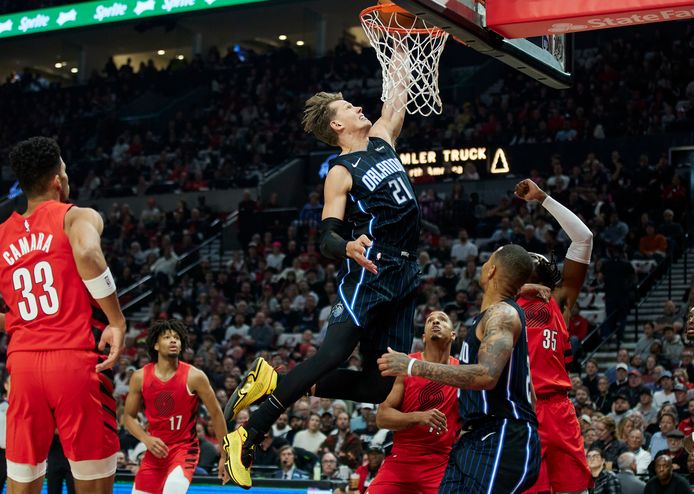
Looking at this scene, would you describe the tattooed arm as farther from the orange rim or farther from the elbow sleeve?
the orange rim

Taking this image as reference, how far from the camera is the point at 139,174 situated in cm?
2825

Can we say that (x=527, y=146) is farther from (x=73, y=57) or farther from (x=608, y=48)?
(x=73, y=57)

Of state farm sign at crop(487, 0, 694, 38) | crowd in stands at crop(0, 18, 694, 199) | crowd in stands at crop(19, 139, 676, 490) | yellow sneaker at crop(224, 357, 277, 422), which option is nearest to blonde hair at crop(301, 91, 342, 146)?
state farm sign at crop(487, 0, 694, 38)

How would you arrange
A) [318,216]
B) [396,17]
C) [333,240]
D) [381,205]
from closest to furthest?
1. [333,240]
2. [381,205]
3. [396,17]
4. [318,216]

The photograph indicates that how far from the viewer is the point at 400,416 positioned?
285 inches

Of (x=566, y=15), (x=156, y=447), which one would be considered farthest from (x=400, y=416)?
(x=566, y=15)

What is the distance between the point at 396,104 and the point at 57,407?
3.17 metres

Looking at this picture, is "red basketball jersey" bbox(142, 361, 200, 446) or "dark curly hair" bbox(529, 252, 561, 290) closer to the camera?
"dark curly hair" bbox(529, 252, 561, 290)

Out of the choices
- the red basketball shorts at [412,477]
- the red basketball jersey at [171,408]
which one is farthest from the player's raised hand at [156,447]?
the red basketball shorts at [412,477]

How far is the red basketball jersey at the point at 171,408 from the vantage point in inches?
347

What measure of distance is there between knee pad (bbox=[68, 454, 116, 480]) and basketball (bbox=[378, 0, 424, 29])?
12.1 ft

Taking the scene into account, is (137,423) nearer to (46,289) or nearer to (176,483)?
(176,483)

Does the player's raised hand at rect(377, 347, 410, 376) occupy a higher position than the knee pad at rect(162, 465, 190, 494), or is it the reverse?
the player's raised hand at rect(377, 347, 410, 376)

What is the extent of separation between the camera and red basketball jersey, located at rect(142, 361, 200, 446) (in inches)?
347
